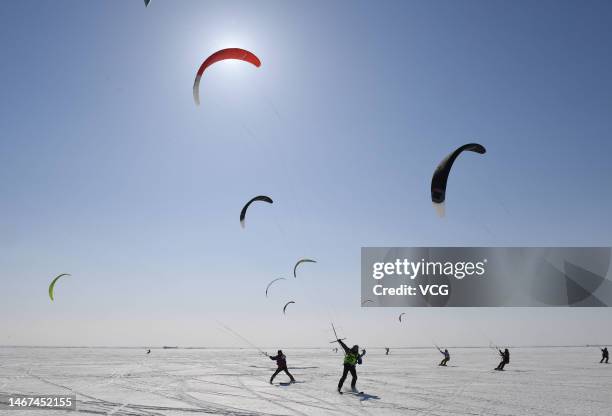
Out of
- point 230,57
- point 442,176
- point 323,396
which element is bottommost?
point 323,396

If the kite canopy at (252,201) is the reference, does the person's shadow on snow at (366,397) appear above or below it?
below

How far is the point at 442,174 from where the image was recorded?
13.3m

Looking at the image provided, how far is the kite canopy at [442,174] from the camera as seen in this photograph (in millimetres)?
13273

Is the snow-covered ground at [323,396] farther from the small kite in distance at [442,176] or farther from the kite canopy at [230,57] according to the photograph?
the kite canopy at [230,57]

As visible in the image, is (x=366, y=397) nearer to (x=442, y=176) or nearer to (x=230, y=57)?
(x=442, y=176)

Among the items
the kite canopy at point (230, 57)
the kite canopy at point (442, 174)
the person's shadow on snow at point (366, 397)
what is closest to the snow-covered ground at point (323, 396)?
the person's shadow on snow at point (366, 397)

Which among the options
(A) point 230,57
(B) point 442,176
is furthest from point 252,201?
(B) point 442,176

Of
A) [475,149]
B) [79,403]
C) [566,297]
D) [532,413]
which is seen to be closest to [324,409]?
[532,413]

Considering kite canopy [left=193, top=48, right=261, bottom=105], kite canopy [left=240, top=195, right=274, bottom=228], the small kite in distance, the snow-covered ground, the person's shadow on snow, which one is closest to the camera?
the snow-covered ground

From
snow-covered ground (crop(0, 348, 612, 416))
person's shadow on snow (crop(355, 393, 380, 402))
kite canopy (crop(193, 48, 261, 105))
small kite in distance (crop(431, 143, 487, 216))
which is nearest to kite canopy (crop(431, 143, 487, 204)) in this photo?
small kite in distance (crop(431, 143, 487, 216))

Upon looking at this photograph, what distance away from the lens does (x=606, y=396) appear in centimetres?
1362

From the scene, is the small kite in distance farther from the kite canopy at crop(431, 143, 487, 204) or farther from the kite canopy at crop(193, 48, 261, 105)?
the kite canopy at crop(193, 48, 261, 105)

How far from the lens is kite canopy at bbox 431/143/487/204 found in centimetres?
1327

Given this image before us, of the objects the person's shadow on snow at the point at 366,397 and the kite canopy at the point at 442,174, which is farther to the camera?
the kite canopy at the point at 442,174
